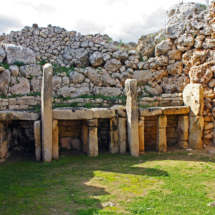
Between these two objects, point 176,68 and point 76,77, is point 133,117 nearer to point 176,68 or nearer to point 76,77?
point 76,77

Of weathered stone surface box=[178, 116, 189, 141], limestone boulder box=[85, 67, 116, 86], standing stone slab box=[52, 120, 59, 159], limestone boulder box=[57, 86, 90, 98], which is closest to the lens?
standing stone slab box=[52, 120, 59, 159]

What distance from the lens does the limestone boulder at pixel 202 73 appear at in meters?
12.1

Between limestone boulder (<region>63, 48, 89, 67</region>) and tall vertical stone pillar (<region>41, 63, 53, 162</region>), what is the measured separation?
4.82 metres

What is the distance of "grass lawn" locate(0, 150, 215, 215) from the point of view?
5.73m

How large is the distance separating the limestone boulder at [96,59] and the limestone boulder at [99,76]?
433 mm

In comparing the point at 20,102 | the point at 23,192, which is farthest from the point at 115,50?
the point at 23,192

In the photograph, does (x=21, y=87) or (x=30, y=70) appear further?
(x=30, y=70)

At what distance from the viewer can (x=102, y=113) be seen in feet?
33.8

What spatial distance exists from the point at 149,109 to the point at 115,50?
527 centimetres

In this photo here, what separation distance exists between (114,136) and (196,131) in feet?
13.0

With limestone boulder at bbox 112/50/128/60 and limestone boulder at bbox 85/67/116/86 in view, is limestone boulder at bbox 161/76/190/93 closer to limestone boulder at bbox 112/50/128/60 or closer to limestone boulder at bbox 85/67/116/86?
limestone boulder at bbox 112/50/128/60

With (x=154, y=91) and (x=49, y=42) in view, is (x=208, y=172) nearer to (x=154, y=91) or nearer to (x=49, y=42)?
(x=154, y=91)

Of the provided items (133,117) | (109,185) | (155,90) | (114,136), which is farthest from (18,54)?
(109,185)

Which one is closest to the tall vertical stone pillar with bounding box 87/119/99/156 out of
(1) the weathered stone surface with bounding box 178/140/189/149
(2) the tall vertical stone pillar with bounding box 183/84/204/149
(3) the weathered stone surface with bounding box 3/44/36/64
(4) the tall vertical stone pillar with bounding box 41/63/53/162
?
(4) the tall vertical stone pillar with bounding box 41/63/53/162
